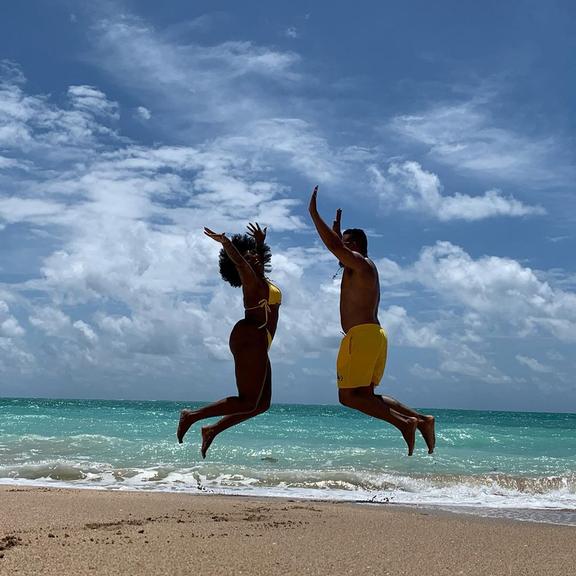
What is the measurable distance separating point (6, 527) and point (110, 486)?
638 centimetres

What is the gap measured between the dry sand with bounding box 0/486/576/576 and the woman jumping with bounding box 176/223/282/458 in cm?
109

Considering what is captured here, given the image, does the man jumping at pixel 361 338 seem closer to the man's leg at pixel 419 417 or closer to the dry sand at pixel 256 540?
the man's leg at pixel 419 417

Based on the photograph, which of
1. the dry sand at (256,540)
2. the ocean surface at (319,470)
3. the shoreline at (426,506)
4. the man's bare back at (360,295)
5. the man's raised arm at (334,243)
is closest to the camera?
the man's raised arm at (334,243)

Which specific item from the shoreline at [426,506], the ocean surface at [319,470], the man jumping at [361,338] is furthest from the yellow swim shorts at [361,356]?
the ocean surface at [319,470]

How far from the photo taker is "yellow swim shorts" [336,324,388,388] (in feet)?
18.8

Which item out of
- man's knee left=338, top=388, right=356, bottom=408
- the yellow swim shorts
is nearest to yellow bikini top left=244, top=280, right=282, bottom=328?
the yellow swim shorts

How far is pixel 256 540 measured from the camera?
23.6 feet

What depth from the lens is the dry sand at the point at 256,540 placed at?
19.6ft

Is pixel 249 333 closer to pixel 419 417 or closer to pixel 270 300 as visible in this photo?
pixel 270 300

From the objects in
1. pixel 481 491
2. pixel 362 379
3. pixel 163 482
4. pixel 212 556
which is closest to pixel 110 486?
pixel 163 482

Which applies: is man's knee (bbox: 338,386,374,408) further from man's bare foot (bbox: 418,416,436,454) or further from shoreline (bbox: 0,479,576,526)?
shoreline (bbox: 0,479,576,526)

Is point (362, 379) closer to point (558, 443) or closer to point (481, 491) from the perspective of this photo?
point (481, 491)

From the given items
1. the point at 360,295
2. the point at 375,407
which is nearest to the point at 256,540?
the point at 375,407

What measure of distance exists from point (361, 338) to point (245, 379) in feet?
3.28
